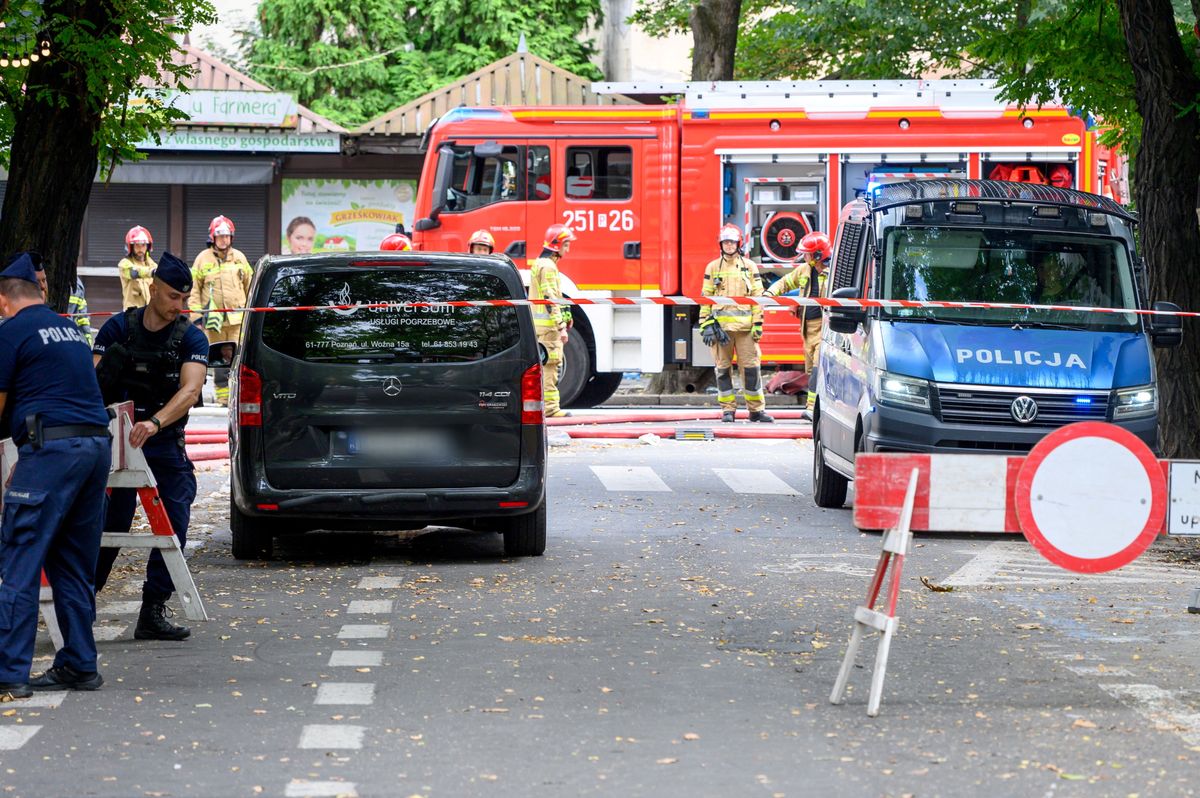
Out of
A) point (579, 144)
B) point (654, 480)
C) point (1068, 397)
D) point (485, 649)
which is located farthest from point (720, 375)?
point (485, 649)

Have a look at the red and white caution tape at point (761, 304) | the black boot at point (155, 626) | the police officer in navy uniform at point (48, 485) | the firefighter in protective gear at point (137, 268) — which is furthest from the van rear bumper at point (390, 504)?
the firefighter in protective gear at point (137, 268)

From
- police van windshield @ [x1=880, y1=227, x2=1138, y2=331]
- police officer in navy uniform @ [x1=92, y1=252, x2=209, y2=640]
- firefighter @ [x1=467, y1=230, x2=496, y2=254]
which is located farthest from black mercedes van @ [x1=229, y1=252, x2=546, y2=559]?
firefighter @ [x1=467, y1=230, x2=496, y2=254]

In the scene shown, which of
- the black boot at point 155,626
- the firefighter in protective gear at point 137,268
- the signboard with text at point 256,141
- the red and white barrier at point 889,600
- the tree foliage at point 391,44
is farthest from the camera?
→ the tree foliage at point 391,44

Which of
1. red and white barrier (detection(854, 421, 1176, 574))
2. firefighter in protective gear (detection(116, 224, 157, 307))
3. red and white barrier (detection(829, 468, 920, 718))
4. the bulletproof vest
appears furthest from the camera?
firefighter in protective gear (detection(116, 224, 157, 307))

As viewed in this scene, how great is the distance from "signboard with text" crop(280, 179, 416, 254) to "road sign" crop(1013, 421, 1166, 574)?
24597 mm

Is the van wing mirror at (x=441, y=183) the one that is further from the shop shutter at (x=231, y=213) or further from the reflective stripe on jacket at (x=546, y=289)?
the shop shutter at (x=231, y=213)

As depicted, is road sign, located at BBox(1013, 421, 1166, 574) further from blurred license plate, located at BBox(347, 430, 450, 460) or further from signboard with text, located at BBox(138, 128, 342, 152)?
signboard with text, located at BBox(138, 128, 342, 152)

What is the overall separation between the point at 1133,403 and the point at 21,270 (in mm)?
7500

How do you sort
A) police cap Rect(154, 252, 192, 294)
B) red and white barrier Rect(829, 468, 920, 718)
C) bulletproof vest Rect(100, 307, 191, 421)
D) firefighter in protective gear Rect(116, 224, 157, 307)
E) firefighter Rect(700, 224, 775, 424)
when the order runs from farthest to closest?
firefighter in protective gear Rect(116, 224, 157, 307) < firefighter Rect(700, 224, 775, 424) < bulletproof vest Rect(100, 307, 191, 421) < police cap Rect(154, 252, 192, 294) < red and white barrier Rect(829, 468, 920, 718)

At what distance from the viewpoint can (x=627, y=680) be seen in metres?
7.55

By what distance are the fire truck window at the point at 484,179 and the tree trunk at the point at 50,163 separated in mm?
10349

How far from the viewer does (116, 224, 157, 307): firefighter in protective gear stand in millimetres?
22922

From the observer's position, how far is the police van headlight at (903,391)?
40.5 feet

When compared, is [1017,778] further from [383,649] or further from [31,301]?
[31,301]
